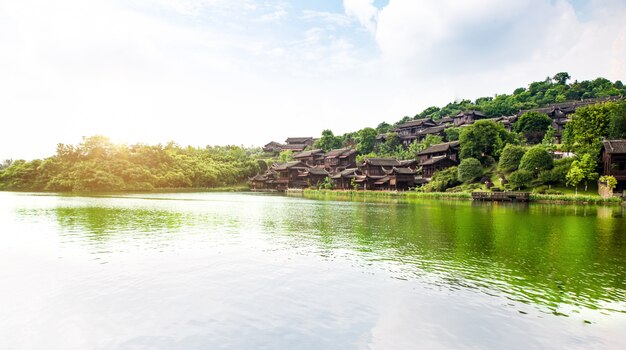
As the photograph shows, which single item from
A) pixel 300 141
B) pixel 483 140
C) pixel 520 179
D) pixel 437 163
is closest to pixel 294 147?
pixel 300 141

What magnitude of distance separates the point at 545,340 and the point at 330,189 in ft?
242

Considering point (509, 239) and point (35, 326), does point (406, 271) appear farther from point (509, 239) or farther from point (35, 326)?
point (35, 326)

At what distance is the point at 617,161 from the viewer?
4256 centimetres

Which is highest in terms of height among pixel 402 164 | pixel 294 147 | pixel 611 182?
pixel 294 147

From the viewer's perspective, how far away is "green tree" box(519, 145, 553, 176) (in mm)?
48781

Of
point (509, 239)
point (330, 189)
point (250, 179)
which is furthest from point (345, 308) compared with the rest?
point (250, 179)

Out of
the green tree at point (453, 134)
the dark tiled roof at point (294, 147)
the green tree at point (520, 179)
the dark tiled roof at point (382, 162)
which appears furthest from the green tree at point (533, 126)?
the dark tiled roof at point (294, 147)

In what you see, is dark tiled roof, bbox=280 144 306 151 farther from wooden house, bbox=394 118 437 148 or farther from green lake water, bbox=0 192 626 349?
green lake water, bbox=0 192 626 349

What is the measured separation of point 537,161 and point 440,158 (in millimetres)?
18865

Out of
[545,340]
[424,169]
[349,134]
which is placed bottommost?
[545,340]

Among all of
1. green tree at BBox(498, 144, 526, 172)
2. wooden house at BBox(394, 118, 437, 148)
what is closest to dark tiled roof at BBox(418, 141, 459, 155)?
green tree at BBox(498, 144, 526, 172)

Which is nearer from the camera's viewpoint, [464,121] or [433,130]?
[433,130]

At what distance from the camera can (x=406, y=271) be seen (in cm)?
1275

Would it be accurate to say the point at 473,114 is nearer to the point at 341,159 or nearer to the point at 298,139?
the point at 341,159
